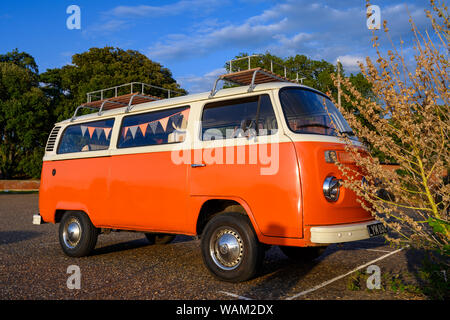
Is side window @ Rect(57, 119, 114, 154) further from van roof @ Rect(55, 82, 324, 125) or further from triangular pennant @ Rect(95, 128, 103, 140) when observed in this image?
van roof @ Rect(55, 82, 324, 125)

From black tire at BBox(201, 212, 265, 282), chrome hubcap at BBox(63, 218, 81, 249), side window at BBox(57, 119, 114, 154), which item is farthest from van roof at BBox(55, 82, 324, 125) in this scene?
chrome hubcap at BBox(63, 218, 81, 249)

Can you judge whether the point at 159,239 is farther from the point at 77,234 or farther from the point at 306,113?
the point at 306,113

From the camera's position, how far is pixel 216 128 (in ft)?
18.6

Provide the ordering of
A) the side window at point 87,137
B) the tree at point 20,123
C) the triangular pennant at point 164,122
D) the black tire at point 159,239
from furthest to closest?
the tree at point 20,123 → the black tire at point 159,239 → the side window at point 87,137 → the triangular pennant at point 164,122

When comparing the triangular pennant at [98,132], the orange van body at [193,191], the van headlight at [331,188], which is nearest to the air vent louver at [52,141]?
the orange van body at [193,191]

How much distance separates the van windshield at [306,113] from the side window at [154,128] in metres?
1.59

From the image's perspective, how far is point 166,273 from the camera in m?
5.89

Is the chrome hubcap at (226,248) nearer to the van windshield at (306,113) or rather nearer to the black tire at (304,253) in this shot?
the van windshield at (306,113)

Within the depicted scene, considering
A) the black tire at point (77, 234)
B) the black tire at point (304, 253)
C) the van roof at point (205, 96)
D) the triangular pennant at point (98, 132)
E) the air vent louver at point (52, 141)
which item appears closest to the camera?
the van roof at point (205, 96)

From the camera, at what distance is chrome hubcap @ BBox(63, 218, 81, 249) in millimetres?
7289

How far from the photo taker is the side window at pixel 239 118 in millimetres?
5164

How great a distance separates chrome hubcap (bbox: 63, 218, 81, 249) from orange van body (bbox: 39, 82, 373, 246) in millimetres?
282

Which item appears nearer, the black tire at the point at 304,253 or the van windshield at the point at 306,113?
the van windshield at the point at 306,113

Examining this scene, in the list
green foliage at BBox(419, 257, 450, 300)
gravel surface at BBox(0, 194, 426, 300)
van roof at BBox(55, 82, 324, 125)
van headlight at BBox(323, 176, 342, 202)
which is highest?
van roof at BBox(55, 82, 324, 125)
